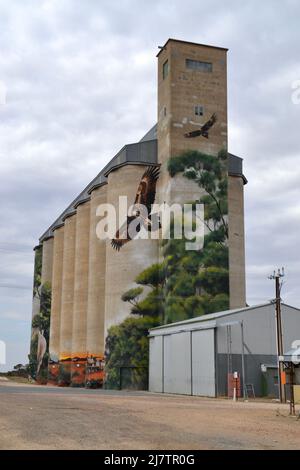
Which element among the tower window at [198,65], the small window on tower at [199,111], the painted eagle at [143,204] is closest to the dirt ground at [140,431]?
the painted eagle at [143,204]

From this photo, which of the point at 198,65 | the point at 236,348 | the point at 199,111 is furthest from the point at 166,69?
the point at 236,348

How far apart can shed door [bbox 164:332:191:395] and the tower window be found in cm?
3022

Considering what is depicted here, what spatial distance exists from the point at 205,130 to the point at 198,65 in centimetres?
740

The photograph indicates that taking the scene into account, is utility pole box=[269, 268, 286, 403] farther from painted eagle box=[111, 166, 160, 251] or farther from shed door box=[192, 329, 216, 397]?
painted eagle box=[111, 166, 160, 251]

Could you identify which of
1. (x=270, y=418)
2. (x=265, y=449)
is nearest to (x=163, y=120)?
(x=270, y=418)

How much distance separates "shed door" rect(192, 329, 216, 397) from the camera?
4575 centimetres

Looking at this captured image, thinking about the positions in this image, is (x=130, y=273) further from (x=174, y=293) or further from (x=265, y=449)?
(x=265, y=449)

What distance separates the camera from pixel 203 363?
1861 inches

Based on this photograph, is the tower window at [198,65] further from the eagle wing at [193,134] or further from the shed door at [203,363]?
the shed door at [203,363]

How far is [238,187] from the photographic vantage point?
76062 mm

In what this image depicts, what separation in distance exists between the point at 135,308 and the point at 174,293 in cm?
484

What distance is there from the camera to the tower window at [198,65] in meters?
67.9

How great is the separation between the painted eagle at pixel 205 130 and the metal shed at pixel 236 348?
79.7 feet

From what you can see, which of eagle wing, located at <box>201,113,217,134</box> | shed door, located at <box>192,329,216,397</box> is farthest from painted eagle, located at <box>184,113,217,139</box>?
shed door, located at <box>192,329,216,397</box>
